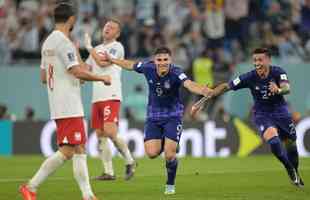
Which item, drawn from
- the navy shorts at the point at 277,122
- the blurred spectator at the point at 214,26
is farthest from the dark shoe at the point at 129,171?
the blurred spectator at the point at 214,26

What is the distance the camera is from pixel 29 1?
31.1 m

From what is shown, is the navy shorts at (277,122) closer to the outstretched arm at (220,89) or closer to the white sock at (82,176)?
the outstretched arm at (220,89)

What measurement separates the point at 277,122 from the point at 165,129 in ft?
6.72

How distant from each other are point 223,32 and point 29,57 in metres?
5.80

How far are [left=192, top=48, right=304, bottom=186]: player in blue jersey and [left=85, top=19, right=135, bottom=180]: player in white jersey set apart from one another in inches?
110

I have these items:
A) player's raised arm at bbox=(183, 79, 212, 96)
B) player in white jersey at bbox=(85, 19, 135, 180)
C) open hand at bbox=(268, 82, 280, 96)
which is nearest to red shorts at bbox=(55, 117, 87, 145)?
player's raised arm at bbox=(183, 79, 212, 96)

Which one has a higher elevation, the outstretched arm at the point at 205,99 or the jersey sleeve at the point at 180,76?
the jersey sleeve at the point at 180,76

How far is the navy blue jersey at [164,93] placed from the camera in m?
16.0

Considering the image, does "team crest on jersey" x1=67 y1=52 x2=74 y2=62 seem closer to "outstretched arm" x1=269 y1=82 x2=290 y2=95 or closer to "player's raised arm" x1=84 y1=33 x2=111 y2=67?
"player's raised arm" x1=84 y1=33 x2=111 y2=67

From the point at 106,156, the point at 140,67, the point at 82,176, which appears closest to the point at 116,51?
the point at 106,156

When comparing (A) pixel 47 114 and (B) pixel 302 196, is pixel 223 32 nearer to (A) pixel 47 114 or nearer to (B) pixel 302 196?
(A) pixel 47 114

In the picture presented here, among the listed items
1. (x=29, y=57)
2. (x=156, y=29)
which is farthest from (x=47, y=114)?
(x=156, y=29)

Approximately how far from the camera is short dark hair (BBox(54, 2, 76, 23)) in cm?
1321

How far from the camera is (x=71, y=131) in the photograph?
13.2m
